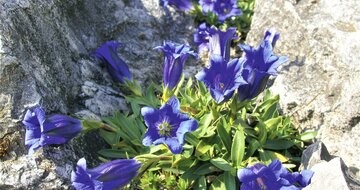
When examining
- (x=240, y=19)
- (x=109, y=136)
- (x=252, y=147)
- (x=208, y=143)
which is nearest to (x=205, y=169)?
(x=208, y=143)

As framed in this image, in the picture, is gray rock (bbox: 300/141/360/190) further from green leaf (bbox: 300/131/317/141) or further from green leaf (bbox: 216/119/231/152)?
green leaf (bbox: 216/119/231/152)

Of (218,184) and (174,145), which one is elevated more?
(174,145)

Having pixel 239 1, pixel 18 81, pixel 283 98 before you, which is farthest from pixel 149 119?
pixel 239 1

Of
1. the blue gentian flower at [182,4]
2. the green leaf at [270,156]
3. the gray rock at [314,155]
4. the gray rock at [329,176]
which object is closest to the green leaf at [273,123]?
the green leaf at [270,156]

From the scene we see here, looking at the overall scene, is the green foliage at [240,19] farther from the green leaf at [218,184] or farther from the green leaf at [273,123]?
the green leaf at [218,184]

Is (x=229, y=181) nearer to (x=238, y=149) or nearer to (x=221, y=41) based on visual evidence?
(x=238, y=149)

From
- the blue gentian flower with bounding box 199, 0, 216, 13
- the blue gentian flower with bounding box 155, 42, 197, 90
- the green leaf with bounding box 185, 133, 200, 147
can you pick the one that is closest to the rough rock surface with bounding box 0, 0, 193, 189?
the blue gentian flower with bounding box 199, 0, 216, 13

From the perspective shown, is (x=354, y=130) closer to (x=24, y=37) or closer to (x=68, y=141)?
(x=68, y=141)
